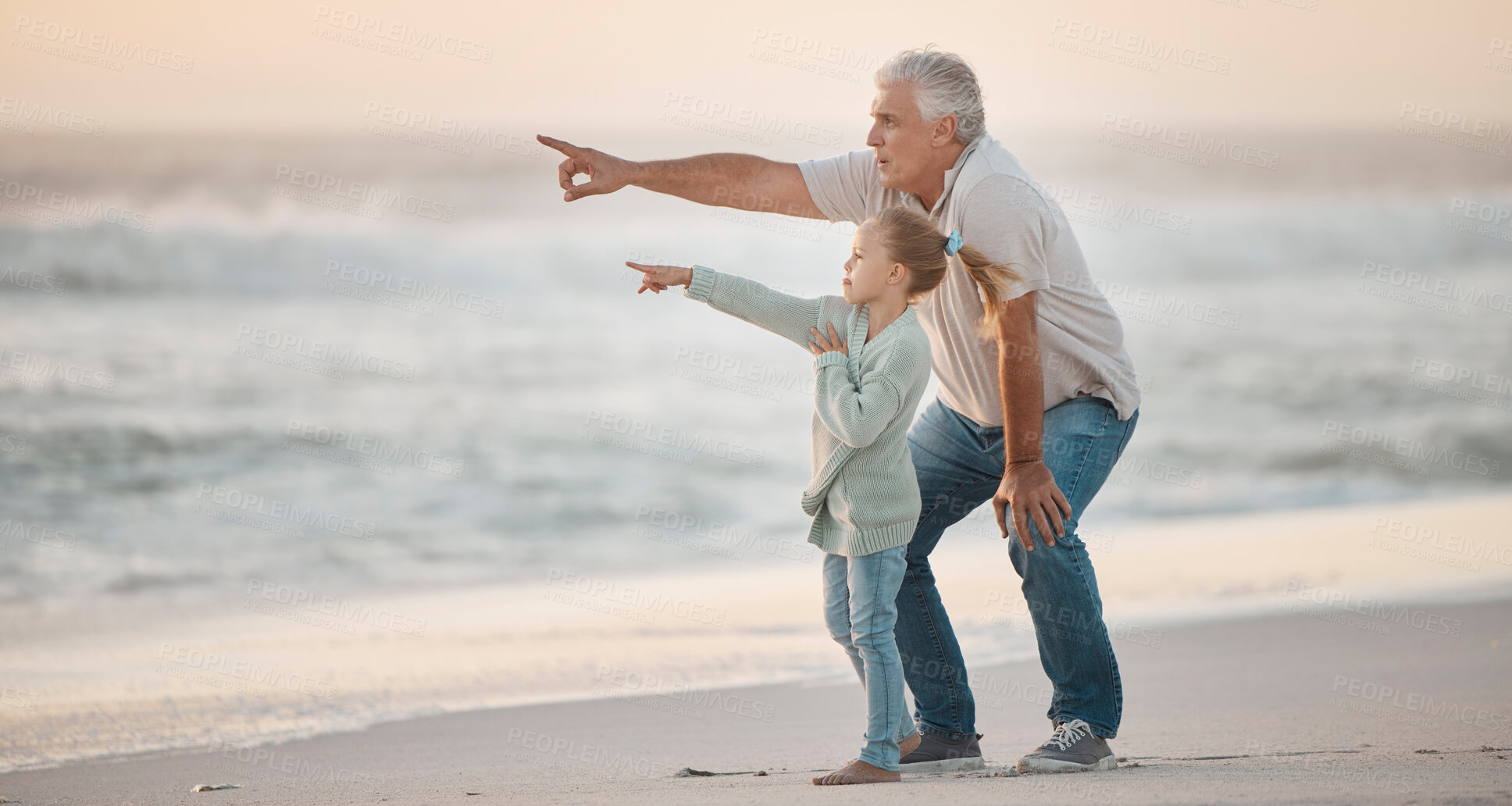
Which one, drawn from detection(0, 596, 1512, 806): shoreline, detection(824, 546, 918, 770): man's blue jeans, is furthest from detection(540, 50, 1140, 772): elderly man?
detection(824, 546, 918, 770): man's blue jeans

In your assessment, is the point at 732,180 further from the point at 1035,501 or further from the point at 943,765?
the point at 943,765

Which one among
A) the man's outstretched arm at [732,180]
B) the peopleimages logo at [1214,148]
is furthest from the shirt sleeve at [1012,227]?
the peopleimages logo at [1214,148]

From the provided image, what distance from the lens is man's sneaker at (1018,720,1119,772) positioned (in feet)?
10.00

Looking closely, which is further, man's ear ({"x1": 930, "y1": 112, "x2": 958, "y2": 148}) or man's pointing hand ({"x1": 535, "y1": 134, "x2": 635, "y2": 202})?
man's pointing hand ({"x1": 535, "y1": 134, "x2": 635, "y2": 202})

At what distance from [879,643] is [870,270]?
0.88 meters

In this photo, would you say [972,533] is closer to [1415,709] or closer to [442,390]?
[1415,709]

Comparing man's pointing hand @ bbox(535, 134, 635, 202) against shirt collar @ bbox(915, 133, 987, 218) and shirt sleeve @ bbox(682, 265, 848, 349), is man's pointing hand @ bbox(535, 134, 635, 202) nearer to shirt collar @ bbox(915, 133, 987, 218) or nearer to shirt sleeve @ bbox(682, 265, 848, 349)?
shirt sleeve @ bbox(682, 265, 848, 349)

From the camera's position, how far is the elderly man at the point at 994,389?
3.07 meters

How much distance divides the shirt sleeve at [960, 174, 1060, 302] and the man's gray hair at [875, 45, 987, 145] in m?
0.22

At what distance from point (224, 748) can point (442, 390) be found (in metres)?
8.23

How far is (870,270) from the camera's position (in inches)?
117

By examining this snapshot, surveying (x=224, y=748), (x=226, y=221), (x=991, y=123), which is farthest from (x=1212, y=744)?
(x=991, y=123)

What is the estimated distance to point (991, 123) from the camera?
23016 millimetres

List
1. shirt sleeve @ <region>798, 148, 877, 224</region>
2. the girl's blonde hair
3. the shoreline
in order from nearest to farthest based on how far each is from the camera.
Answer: the shoreline → the girl's blonde hair → shirt sleeve @ <region>798, 148, 877, 224</region>
